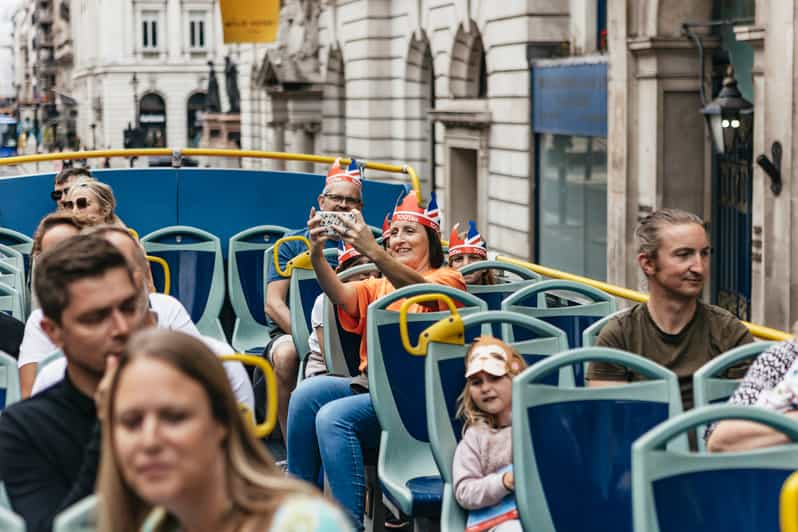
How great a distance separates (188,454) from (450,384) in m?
3.08

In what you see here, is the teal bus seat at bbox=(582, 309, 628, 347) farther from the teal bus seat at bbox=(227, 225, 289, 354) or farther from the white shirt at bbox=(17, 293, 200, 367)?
the teal bus seat at bbox=(227, 225, 289, 354)

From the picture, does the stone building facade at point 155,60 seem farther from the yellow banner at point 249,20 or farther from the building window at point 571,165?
the yellow banner at point 249,20

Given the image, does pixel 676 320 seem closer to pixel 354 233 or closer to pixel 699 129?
pixel 354 233

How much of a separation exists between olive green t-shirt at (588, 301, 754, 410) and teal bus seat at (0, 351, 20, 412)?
80.9 inches

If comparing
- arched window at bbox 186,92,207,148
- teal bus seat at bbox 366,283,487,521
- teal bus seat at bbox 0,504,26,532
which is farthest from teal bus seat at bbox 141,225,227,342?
arched window at bbox 186,92,207,148

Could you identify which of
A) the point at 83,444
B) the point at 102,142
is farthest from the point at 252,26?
the point at 102,142

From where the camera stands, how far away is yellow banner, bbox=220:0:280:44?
71.2ft

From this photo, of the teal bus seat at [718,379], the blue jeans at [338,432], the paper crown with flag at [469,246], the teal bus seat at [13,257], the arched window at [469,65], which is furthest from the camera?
the arched window at [469,65]

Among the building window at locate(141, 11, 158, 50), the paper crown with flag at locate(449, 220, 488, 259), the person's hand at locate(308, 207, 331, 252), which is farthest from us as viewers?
the building window at locate(141, 11, 158, 50)

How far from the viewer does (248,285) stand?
424 inches

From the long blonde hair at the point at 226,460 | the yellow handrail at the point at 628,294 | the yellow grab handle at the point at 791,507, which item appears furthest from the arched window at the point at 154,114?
the long blonde hair at the point at 226,460

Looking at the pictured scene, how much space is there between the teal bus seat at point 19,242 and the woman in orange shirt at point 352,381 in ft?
13.5

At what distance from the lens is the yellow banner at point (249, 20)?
21688 mm

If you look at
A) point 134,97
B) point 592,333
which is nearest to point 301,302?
point 592,333
